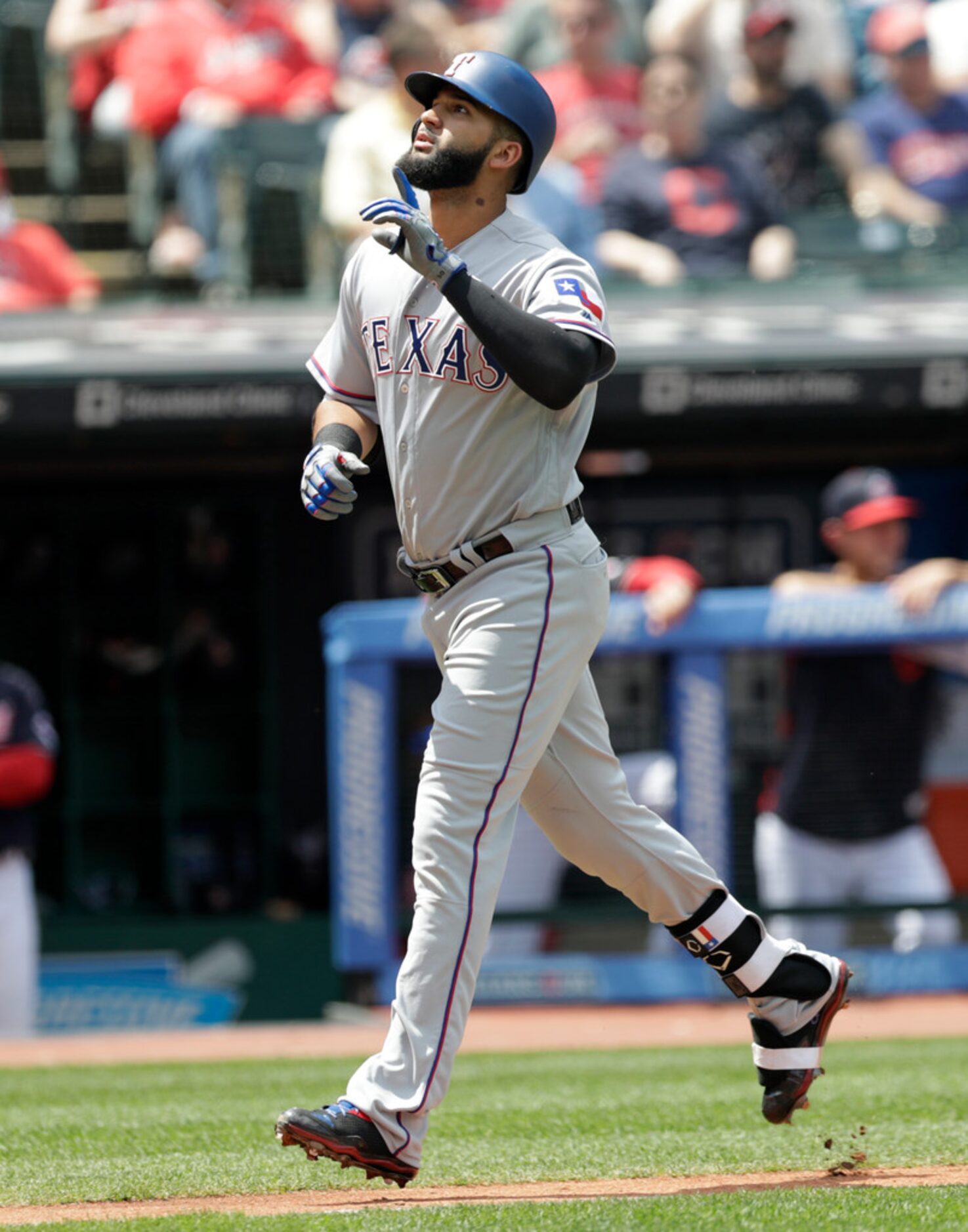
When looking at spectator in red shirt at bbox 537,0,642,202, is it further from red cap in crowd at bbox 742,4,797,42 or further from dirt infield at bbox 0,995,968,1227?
dirt infield at bbox 0,995,968,1227

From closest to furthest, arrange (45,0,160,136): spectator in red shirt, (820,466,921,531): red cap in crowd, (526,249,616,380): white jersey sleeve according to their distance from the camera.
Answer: (526,249,616,380): white jersey sleeve → (820,466,921,531): red cap in crowd → (45,0,160,136): spectator in red shirt

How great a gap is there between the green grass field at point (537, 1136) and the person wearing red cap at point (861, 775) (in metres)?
1.65

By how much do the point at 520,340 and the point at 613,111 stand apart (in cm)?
679

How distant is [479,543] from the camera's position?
9.55 feet

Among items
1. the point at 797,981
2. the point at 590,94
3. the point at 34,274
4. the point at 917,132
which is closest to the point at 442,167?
the point at 797,981

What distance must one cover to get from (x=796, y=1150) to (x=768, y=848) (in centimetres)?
372

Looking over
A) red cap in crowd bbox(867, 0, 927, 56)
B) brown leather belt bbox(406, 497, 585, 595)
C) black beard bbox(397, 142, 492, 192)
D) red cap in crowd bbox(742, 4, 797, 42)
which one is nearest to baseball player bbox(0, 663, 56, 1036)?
brown leather belt bbox(406, 497, 585, 595)

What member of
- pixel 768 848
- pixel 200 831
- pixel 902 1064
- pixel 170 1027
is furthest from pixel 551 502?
pixel 200 831

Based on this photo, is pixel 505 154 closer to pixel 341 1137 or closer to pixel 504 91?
pixel 504 91

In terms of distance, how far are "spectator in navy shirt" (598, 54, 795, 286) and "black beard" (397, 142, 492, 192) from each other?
18.6 ft

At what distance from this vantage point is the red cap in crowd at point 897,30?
923 centimetres

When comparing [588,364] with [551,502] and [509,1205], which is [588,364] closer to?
[551,502]

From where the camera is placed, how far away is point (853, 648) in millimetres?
7047

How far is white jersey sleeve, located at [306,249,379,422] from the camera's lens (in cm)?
311
